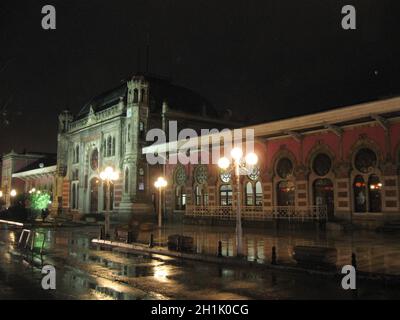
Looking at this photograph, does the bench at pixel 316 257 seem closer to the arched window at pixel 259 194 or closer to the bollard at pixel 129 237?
the bollard at pixel 129 237

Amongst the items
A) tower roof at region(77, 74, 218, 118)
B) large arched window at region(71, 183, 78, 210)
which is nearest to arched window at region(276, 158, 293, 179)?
tower roof at region(77, 74, 218, 118)

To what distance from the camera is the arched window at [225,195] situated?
113 feet

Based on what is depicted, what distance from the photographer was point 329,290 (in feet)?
33.7

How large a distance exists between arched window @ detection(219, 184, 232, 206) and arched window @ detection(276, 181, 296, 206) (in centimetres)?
485

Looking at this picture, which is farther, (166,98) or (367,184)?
(166,98)

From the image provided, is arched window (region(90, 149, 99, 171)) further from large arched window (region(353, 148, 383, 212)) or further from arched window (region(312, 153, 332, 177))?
large arched window (region(353, 148, 383, 212))

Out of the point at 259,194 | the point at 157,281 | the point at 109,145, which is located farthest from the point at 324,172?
the point at 109,145

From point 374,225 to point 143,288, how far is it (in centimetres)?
1871

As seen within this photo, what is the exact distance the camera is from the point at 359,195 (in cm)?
2644

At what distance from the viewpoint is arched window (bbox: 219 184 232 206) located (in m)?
34.5

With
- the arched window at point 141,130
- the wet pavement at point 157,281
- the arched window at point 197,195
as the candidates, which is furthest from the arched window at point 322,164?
the arched window at point 141,130

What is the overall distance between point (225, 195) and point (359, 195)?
38.6 ft

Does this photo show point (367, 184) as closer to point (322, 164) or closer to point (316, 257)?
point (322, 164)

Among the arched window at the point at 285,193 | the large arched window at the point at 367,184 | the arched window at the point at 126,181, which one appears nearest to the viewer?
the large arched window at the point at 367,184
